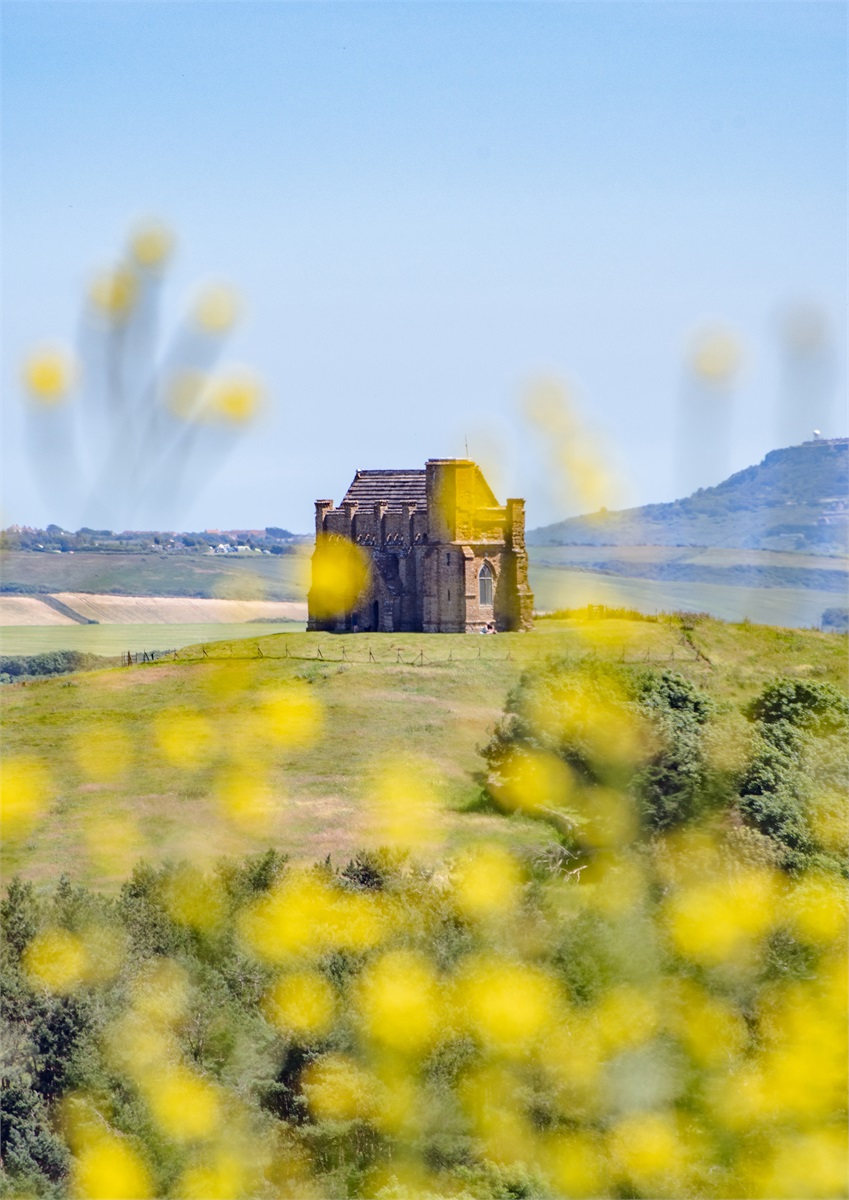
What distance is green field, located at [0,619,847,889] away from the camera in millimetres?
60781

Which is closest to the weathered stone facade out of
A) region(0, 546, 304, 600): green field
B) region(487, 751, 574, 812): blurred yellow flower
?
region(0, 546, 304, 600): green field

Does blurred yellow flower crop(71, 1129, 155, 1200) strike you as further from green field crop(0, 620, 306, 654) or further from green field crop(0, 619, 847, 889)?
green field crop(0, 620, 306, 654)

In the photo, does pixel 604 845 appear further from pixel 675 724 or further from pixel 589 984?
pixel 589 984

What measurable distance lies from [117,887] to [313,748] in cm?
1737

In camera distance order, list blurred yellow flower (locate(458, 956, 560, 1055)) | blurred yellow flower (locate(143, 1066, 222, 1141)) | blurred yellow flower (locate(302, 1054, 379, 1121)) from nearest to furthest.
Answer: blurred yellow flower (locate(143, 1066, 222, 1141))
blurred yellow flower (locate(302, 1054, 379, 1121))
blurred yellow flower (locate(458, 956, 560, 1055))

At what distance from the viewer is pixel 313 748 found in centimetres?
7125

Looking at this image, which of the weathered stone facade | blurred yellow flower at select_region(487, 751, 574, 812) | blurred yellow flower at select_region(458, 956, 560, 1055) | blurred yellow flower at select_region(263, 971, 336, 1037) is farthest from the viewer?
the weathered stone facade

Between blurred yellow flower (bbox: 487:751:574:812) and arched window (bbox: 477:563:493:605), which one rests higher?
arched window (bbox: 477:563:493:605)

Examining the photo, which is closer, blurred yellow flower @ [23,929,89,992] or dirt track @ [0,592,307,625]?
blurred yellow flower @ [23,929,89,992]

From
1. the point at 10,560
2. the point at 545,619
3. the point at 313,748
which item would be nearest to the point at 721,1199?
the point at 313,748

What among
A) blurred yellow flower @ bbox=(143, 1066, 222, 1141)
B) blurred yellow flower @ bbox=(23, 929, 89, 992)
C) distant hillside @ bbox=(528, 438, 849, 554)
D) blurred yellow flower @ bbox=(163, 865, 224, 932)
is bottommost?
blurred yellow flower @ bbox=(143, 1066, 222, 1141)

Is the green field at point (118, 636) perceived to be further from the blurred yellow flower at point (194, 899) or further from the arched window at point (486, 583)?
the blurred yellow flower at point (194, 899)

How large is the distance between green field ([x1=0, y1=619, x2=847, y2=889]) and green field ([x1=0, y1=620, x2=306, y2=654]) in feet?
29.2

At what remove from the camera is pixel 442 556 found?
85.3 metres
